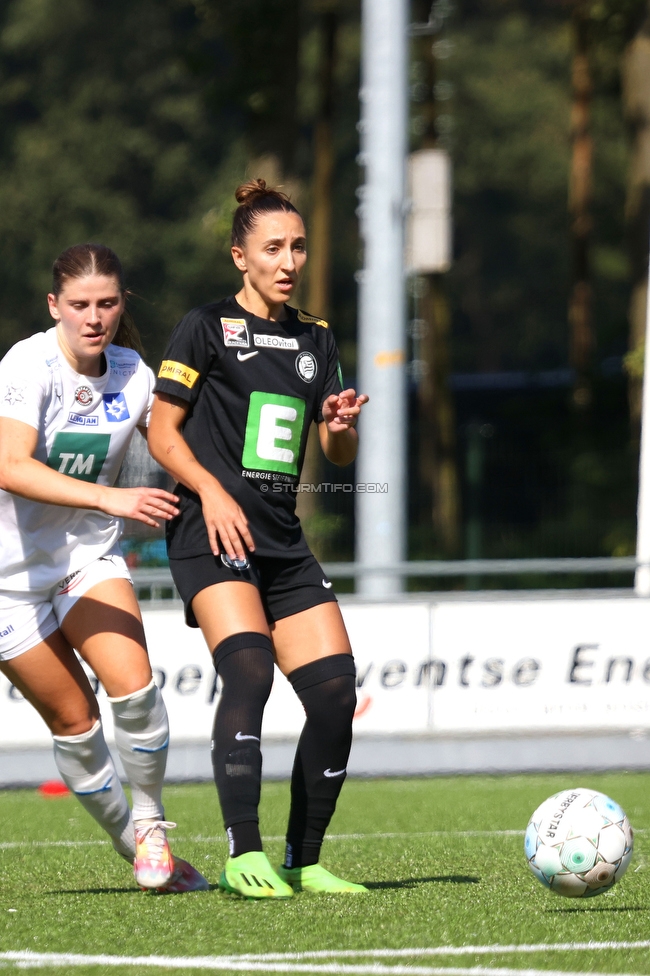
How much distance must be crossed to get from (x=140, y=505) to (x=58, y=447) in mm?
553

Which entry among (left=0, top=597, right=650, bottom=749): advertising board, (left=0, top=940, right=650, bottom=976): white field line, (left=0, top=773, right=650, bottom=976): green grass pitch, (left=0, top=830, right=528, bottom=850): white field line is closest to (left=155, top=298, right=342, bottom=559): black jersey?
(left=0, top=773, right=650, bottom=976): green grass pitch

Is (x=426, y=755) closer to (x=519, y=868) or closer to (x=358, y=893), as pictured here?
(x=519, y=868)

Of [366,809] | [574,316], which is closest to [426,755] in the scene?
[366,809]

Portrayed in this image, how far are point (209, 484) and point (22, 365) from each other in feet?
2.43

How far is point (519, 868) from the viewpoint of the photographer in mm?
5922

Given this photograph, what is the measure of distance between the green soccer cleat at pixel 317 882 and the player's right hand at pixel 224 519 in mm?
1108

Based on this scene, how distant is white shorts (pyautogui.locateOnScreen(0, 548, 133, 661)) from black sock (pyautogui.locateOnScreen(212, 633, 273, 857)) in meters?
0.53

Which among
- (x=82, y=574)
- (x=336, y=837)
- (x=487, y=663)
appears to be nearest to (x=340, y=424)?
(x=82, y=574)

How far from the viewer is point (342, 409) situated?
5191 millimetres

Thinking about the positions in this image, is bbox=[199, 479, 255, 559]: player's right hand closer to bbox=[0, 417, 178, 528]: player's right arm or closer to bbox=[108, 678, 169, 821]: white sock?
bbox=[0, 417, 178, 528]: player's right arm

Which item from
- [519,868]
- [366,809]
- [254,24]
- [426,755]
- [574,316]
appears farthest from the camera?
[574,316]

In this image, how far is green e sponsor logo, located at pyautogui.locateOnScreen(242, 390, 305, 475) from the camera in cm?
516

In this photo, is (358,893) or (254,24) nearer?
(358,893)

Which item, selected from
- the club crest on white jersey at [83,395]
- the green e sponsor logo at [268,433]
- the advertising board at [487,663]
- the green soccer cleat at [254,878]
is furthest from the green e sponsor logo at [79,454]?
the advertising board at [487,663]
